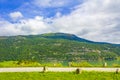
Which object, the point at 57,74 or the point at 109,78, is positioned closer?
the point at 109,78

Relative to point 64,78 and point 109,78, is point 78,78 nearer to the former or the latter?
point 64,78

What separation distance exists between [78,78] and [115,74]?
4966 mm

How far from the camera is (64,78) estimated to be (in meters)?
30.8

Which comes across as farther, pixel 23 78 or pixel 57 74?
pixel 57 74

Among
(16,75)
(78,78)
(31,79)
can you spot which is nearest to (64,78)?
(78,78)

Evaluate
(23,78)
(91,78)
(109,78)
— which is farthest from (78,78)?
(23,78)

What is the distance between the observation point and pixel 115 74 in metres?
32.9

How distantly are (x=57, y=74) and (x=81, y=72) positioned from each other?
2.99 meters

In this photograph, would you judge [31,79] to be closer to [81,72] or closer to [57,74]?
[57,74]

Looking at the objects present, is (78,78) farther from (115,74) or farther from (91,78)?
(115,74)

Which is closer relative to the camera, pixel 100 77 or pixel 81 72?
pixel 100 77

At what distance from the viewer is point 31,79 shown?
99.6 ft

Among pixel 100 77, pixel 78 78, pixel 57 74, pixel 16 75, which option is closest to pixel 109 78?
pixel 100 77

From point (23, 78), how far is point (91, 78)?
297 inches
